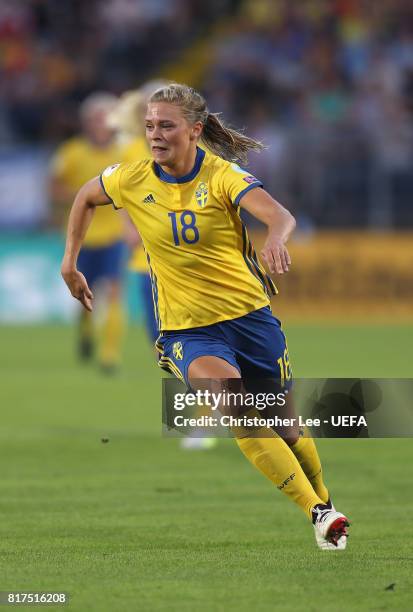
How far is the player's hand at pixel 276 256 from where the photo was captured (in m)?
5.30

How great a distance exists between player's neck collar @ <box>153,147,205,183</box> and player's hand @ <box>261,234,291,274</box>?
0.85m

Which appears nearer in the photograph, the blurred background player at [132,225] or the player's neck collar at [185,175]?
the player's neck collar at [185,175]

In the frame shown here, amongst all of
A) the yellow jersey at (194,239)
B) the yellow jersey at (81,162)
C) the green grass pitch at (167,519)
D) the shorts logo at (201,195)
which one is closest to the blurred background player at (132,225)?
the green grass pitch at (167,519)

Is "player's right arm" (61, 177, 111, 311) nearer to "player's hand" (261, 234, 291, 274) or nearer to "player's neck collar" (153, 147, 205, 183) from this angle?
"player's neck collar" (153, 147, 205, 183)

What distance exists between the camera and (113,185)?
6336 millimetres

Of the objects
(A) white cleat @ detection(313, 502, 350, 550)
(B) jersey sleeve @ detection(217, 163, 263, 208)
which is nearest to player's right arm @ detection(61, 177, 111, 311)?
(B) jersey sleeve @ detection(217, 163, 263, 208)

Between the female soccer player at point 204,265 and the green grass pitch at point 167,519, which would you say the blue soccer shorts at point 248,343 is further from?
the green grass pitch at point 167,519

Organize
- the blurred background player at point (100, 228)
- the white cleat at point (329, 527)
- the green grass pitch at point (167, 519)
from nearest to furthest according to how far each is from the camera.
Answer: the green grass pitch at point (167, 519) < the white cleat at point (329, 527) < the blurred background player at point (100, 228)

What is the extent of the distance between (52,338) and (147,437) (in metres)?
9.55

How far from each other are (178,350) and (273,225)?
3.04 ft

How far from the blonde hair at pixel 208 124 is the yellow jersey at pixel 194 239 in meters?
0.15

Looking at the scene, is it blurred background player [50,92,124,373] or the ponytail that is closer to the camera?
the ponytail

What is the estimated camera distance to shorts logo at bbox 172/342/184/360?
6.17 meters

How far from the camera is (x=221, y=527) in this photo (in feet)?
22.5
